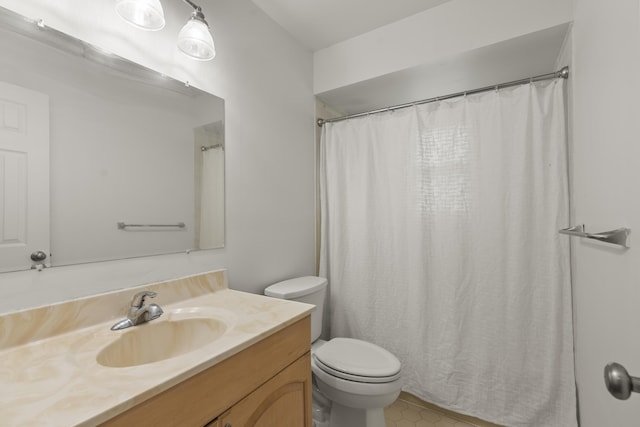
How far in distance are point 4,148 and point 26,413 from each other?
2.23ft

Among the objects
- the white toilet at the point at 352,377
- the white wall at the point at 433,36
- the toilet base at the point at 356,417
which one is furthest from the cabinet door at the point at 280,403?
the white wall at the point at 433,36

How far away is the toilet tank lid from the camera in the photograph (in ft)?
4.81

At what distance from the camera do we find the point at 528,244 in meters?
1.45

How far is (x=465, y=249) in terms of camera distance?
1.59m

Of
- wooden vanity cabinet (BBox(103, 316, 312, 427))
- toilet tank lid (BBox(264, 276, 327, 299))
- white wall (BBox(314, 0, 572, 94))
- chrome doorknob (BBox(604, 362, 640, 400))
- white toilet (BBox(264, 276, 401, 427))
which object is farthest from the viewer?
toilet tank lid (BBox(264, 276, 327, 299))

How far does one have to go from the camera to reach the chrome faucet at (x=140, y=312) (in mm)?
906

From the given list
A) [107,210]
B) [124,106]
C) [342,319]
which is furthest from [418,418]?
[124,106]

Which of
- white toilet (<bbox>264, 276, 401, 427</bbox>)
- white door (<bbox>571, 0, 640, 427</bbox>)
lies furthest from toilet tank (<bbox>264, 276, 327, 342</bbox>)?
white door (<bbox>571, 0, 640, 427</bbox>)

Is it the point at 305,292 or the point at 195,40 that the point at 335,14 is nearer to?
the point at 195,40

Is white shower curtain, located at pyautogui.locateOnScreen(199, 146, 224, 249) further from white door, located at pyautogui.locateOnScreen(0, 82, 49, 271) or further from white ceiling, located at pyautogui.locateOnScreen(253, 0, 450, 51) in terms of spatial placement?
white ceiling, located at pyautogui.locateOnScreen(253, 0, 450, 51)

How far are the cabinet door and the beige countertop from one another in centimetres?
16

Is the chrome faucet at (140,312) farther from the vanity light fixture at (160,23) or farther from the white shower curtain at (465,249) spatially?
the white shower curtain at (465,249)

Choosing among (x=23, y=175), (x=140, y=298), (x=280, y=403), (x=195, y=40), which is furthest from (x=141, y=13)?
(x=280, y=403)

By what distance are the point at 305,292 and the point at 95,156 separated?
1.10m
